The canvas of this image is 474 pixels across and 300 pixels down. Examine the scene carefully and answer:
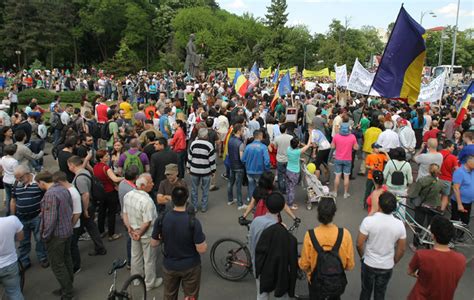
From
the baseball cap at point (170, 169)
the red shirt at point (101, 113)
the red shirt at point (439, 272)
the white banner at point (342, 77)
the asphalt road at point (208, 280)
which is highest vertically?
the white banner at point (342, 77)

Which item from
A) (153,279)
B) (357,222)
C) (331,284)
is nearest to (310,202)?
(357,222)

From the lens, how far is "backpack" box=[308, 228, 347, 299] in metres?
4.03

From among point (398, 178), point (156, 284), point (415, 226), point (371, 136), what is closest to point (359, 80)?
point (371, 136)

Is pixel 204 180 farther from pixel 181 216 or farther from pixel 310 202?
pixel 181 216

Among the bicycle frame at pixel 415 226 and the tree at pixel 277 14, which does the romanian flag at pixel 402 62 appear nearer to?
the bicycle frame at pixel 415 226

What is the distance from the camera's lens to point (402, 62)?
324 inches

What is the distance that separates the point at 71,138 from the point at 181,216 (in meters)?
4.06

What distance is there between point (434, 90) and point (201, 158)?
9.59 metres

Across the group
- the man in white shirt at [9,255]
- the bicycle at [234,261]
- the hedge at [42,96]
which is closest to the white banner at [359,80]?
the bicycle at [234,261]

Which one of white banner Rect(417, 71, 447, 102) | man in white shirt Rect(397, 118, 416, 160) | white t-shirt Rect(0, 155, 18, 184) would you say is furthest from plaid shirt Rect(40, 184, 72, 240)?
white banner Rect(417, 71, 447, 102)

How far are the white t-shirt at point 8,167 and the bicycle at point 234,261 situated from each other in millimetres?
4030

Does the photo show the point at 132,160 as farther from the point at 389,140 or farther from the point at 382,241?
the point at 389,140

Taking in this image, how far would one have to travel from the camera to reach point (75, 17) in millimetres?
51625

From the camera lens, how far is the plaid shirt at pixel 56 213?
518 cm
